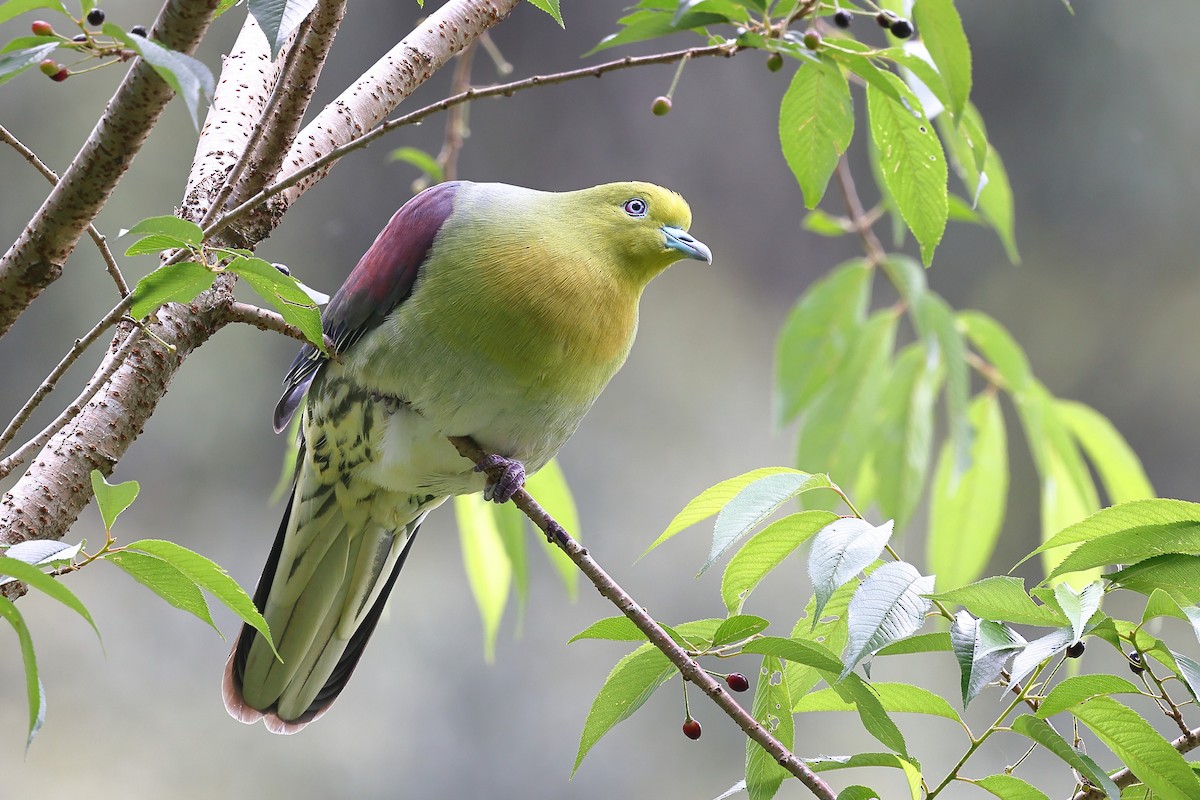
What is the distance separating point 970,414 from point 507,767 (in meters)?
4.22

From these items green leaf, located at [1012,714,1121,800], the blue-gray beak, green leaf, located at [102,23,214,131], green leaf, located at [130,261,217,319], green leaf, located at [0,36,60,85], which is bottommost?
green leaf, located at [1012,714,1121,800]


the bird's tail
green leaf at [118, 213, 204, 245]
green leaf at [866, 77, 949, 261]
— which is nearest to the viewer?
green leaf at [118, 213, 204, 245]

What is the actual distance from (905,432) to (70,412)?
196cm

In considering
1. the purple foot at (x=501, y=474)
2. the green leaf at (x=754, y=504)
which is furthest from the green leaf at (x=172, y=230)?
the purple foot at (x=501, y=474)

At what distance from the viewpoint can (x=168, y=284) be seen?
3.33 ft

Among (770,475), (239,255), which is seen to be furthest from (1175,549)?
(239,255)

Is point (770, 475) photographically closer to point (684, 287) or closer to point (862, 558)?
point (862, 558)

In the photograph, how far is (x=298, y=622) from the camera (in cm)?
219

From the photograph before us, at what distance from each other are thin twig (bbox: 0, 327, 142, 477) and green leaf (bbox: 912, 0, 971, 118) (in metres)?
0.97

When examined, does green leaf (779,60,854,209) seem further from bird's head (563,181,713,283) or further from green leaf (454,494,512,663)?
green leaf (454,494,512,663)

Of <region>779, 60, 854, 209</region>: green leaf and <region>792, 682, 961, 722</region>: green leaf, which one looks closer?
<region>792, 682, 961, 722</region>: green leaf

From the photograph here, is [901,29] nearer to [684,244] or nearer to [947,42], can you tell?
[947,42]

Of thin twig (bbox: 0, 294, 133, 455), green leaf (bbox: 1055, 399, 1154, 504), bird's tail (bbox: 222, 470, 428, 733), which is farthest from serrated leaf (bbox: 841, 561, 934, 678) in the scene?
green leaf (bbox: 1055, 399, 1154, 504)

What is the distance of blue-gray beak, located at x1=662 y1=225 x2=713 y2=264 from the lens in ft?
7.00
